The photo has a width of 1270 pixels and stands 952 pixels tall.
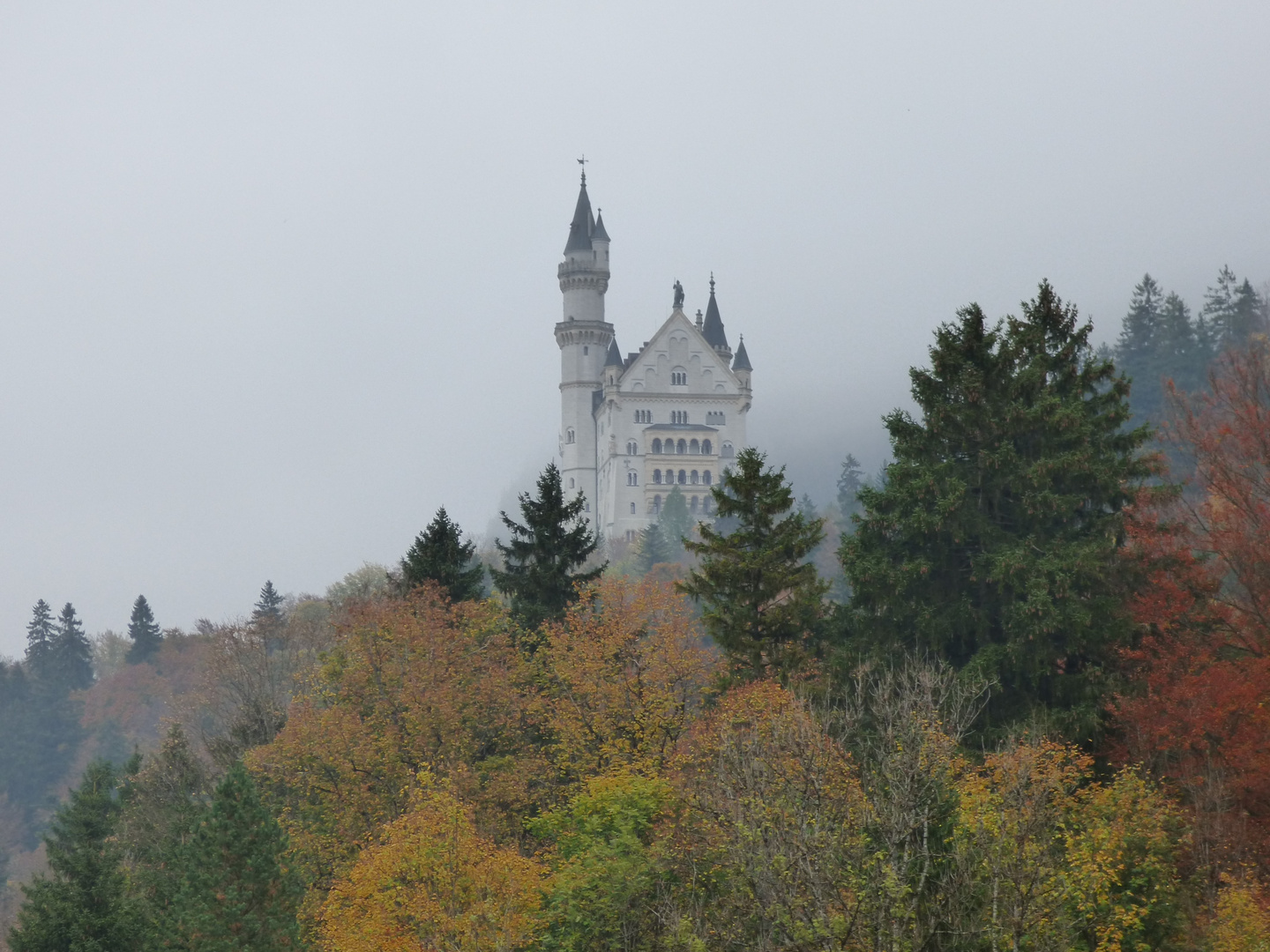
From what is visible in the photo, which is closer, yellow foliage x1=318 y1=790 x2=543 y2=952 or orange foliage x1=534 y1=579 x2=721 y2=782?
yellow foliage x1=318 y1=790 x2=543 y2=952

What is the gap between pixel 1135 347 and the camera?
102m

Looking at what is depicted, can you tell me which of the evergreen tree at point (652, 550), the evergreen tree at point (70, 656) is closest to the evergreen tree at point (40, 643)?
the evergreen tree at point (70, 656)

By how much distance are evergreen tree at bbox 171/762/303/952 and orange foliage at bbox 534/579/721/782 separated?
7.38 metres

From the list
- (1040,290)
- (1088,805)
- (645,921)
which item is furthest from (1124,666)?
(645,921)

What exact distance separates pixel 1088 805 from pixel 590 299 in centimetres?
11055

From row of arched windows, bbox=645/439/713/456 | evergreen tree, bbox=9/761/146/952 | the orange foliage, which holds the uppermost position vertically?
row of arched windows, bbox=645/439/713/456

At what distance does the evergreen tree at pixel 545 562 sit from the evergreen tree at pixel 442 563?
5.36ft

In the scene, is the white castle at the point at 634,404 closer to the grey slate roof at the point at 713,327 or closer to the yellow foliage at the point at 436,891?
the grey slate roof at the point at 713,327

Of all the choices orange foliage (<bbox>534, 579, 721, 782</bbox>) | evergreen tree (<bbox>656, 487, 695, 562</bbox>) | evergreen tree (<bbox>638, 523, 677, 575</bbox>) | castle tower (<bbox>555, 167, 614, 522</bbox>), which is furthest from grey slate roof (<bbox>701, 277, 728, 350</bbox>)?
orange foliage (<bbox>534, 579, 721, 782</bbox>)

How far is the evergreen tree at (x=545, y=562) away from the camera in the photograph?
41834mm

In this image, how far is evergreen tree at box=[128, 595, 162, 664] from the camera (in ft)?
354

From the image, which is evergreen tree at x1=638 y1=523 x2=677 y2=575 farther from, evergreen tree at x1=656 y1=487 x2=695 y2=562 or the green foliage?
the green foliage

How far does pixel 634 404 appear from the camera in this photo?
12862 cm

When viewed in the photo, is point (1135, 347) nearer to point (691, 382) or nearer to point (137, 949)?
point (691, 382)
